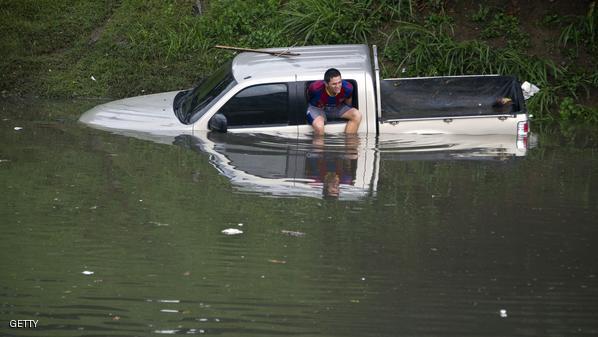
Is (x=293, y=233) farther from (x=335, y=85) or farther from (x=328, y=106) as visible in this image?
(x=328, y=106)

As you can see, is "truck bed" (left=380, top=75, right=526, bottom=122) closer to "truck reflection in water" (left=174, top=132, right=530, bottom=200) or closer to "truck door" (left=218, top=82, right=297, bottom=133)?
"truck reflection in water" (left=174, top=132, right=530, bottom=200)

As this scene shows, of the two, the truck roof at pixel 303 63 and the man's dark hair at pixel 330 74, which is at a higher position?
the truck roof at pixel 303 63

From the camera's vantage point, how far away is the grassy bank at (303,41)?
13945 mm

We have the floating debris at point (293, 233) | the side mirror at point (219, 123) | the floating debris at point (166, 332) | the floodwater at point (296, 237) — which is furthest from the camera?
the side mirror at point (219, 123)

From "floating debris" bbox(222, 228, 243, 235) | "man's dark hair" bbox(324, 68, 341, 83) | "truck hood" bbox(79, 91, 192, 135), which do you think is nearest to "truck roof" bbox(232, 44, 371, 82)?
"man's dark hair" bbox(324, 68, 341, 83)

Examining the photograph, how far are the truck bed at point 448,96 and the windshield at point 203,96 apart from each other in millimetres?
1871

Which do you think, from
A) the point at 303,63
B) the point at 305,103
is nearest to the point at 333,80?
the point at 305,103

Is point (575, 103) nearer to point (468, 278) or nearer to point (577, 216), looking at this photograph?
point (577, 216)

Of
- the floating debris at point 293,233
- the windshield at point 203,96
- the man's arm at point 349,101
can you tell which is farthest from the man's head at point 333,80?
the floating debris at point 293,233

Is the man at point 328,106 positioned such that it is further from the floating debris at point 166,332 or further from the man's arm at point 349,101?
the floating debris at point 166,332

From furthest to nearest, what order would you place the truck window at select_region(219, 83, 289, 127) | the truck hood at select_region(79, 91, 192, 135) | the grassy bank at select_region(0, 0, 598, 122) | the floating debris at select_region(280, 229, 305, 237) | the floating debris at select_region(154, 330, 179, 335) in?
1. the grassy bank at select_region(0, 0, 598, 122)
2. the truck hood at select_region(79, 91, 192, 135)
3. the truck window at select_region(219, 83, 289, 127)
4. the floating debris at select_region(280, 229, 305, 237)
5. the floating debris at select_region(154, 330, 179, 335)

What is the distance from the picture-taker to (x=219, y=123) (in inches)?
419

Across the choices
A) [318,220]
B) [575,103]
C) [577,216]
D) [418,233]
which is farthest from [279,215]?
[575,103]

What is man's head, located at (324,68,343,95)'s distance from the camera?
34.3 feet
